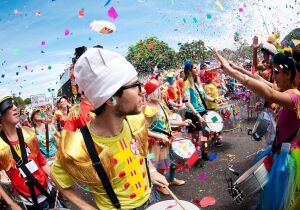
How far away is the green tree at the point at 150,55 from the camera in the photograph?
6669 cm

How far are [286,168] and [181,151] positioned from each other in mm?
2335

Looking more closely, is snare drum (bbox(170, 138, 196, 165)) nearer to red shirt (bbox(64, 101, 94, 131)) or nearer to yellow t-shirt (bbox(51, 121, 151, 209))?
red shirt (bbox(64, 101, 94, 131))

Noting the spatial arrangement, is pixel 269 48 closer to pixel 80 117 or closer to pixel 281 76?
pixel 281 76

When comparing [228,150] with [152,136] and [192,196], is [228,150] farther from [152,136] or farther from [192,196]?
[152,136]

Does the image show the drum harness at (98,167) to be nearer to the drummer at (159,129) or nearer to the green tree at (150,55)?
A: the drummer at (159,129)

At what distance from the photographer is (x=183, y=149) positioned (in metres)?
5.15

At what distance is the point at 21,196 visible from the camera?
10.1 feet

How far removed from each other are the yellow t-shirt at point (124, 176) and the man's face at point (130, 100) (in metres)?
0.22

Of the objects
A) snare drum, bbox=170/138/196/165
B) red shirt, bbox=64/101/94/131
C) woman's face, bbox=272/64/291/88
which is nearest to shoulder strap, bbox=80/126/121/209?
red shirt, bbox=64/101/94/131

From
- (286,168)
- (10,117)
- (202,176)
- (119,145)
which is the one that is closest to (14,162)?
(10,117)

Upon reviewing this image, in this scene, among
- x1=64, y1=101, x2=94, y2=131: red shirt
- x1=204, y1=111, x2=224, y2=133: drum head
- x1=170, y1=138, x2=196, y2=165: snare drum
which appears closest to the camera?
x1=64, y1=101, x2=94, y2=131: red shirt

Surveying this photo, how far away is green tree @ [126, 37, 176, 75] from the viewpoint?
6669 cm

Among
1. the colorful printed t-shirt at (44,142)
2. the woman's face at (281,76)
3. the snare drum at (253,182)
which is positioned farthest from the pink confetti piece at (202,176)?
the colorful printed t-shirt at (44,142)

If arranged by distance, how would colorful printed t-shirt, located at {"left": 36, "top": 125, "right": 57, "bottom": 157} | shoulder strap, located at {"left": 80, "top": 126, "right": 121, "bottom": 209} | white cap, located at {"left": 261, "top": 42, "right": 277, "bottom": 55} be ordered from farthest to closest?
colorful printed t-shirt, located at {"left": 36, "top": 125, "right": 57, "bottom": 157}
white cap, located at {"left": 261, "top": 42, "right": 277, "bottom": 55}
shoulder strap, located at {"left": 80, "top": 126, "right": 121, "bottom": 209}
